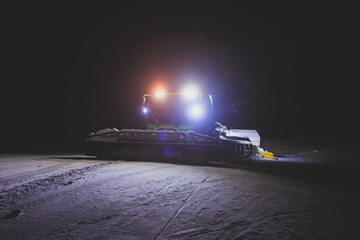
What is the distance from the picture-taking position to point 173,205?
401cm

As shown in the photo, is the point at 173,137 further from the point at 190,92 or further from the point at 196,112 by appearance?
the point at 190,92

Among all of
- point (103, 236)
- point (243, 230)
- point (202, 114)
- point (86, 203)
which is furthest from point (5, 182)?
point (202, 114)

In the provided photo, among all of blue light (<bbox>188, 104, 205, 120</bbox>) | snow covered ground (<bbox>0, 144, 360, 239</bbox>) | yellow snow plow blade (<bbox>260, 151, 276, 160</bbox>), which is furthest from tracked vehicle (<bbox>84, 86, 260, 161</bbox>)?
snow covered ground (<bbox>0, 144, 360, 239</bbox>)

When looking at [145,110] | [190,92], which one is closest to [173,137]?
[145,110]

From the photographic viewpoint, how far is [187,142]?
870 centimetres

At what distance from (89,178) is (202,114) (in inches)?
193

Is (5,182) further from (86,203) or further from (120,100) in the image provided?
(120,100)

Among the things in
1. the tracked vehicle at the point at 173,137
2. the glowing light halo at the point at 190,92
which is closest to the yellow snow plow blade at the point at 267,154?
the tracked vehicle at the point at 173,137

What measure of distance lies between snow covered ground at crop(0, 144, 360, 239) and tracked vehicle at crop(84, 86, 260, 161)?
2362 millimetres

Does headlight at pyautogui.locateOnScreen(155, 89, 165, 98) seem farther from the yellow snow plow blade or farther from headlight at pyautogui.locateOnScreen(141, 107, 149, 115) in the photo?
the yellow snow plow blade

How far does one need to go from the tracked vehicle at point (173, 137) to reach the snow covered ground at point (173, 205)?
236cm

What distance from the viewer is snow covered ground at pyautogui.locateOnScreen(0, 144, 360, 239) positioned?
10.3 feet

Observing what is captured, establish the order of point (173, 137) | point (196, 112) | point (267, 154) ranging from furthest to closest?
point (267, 154)
point (196, 112)
point (173, 137)

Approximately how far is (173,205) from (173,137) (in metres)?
4.82
